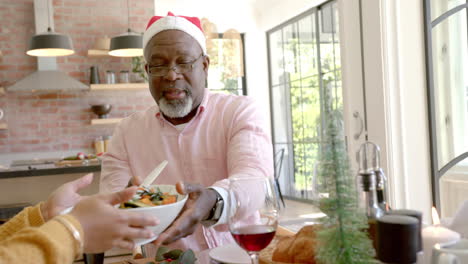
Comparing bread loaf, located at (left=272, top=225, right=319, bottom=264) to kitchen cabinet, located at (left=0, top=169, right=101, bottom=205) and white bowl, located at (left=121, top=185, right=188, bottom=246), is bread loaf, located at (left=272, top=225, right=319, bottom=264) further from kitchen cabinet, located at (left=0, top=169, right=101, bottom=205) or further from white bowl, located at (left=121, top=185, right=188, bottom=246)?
kitchen cabinet, located at (left=0, top=169, right=101, bottom=205)

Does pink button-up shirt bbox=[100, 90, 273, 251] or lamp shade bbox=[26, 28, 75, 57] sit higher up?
lamp shade bbox=[26, 28, 75, 57]

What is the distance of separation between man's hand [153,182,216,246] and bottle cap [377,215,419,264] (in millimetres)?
518

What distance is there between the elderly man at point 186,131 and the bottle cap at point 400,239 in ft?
3.28

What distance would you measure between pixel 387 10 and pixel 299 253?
1.97 metres

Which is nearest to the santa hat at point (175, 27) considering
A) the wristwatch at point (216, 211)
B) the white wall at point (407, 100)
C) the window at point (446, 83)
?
the wristwatch at point (216, 211)

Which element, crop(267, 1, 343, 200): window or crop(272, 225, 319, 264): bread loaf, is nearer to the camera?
crop(272, 225, 319, 264): bread loaf

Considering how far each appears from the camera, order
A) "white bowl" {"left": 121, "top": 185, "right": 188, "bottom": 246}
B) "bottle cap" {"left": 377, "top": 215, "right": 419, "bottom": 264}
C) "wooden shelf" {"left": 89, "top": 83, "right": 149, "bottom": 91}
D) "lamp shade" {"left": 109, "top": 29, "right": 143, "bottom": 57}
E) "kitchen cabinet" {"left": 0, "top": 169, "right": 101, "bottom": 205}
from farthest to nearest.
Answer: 1. "wooden shelf" {"left": 89, "top": 83, "right": 149, "bottom": 91}
2. "lamp shade" {"left": 109, "top": 29, "right": 143, "bottom": 57}
3. "kitchen cabinet" {"left": 0, "top": 169, "right": 101, "bottom": 205}
4. "white bowl" {"left": 121, "top": 185, "right": 188, "bottom": 246}
5. "bottle cap" {"left": 377, "top": 215, "right": 419, "bottom": 264}

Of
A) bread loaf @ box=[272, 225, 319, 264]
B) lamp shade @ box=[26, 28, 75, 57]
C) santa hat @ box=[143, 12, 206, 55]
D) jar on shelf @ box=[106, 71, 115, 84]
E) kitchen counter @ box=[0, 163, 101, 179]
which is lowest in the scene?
kitchen counter @ box=[0, 163, 101, 179]

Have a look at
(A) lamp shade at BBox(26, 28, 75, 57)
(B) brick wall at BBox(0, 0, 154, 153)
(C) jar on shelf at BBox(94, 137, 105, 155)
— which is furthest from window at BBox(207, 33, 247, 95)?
(A) lamp shade at BBox(26, 28, 75, 57)

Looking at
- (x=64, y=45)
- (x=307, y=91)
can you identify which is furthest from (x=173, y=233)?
(x=307, y=91)

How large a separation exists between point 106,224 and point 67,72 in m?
6.29

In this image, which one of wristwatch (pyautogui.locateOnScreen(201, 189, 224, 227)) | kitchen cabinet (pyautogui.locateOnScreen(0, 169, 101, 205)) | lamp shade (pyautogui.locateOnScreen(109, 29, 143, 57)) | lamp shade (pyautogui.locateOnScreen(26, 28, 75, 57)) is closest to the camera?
wristwatch (pyautogui.locateOnScreen(201, 189, 224, 227))

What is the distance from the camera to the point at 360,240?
0.61m

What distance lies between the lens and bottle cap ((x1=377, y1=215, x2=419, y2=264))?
594 mm
